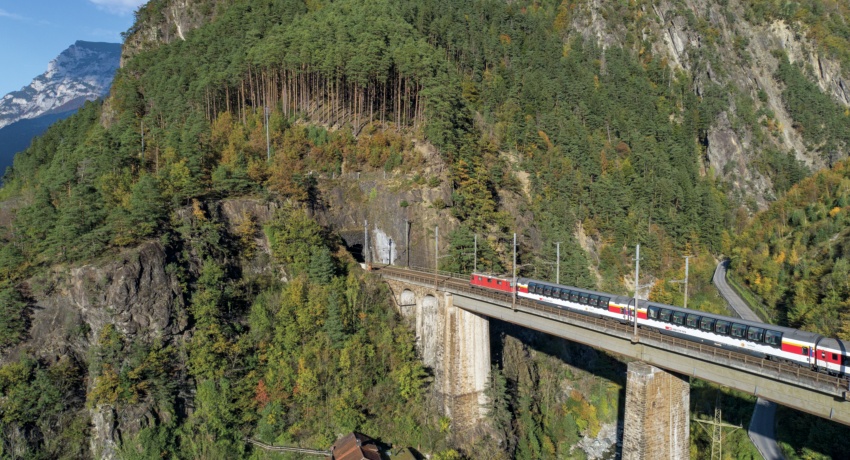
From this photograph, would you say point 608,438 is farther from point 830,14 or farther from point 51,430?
point 830,14

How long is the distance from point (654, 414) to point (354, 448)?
22069mm

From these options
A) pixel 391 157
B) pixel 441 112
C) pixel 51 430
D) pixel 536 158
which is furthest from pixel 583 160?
pixel 51 430

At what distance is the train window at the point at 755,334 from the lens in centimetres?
2967

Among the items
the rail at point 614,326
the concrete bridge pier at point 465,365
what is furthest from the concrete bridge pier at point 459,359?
the rail at point 614,326

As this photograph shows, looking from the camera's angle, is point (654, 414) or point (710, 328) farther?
point (654, 414)

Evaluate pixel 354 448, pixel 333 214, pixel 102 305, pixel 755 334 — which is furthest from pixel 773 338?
pixel 102 305

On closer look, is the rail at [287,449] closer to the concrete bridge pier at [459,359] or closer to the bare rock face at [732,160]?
the concrete bridge pier at [459,359]

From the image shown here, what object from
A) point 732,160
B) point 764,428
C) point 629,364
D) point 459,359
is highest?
point 732,160

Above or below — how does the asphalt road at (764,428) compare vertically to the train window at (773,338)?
below

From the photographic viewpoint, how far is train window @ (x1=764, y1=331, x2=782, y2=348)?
28.7m

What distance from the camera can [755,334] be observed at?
2991 centimetres

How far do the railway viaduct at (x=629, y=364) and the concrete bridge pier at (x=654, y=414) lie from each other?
2.7 inches

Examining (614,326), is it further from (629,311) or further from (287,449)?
(287,449)

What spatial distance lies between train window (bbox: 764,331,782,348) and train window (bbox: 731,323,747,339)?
122 centimetres
